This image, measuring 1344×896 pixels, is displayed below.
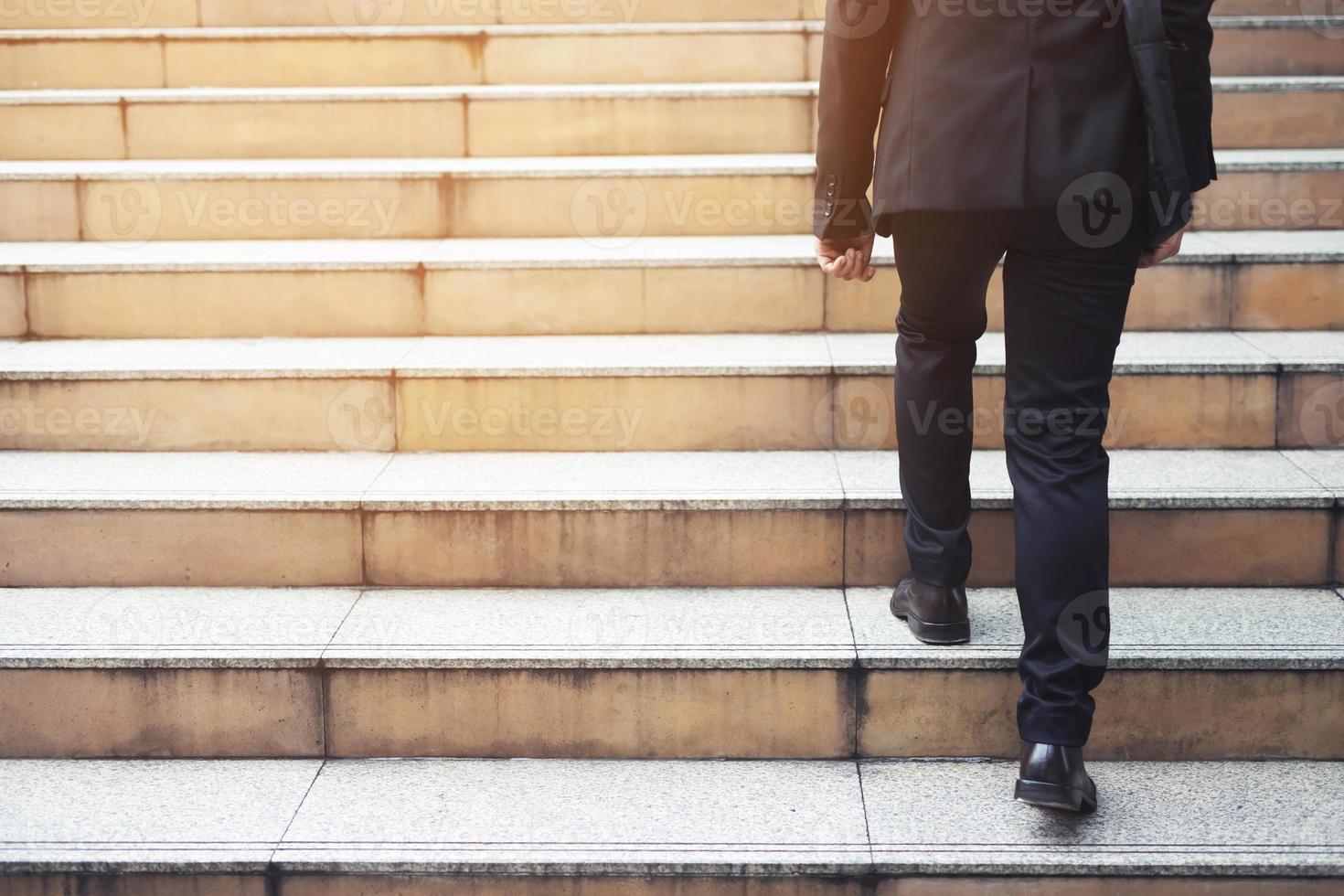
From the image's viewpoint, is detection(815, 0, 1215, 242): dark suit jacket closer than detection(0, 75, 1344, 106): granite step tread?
Yes

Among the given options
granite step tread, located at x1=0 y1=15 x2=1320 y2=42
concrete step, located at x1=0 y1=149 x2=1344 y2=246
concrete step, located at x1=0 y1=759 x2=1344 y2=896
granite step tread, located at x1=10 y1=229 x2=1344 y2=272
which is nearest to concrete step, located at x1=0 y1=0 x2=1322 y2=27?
granite step tread, located at x1=0 y1=15 x2=1320 y2=42

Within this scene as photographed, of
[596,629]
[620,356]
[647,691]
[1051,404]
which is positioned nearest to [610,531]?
[596,629]

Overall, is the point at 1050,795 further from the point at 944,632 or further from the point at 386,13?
the point at 386,13

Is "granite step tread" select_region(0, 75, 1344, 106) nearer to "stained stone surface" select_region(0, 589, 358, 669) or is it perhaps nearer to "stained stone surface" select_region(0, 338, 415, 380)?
"stained stone surface" select_region(0, 338, 415, 380)

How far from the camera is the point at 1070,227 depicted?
220 cm

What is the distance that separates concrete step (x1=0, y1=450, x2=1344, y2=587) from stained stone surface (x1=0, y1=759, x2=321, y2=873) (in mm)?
523

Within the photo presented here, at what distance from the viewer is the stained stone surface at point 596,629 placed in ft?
8.70

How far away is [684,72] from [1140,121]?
2882 mm

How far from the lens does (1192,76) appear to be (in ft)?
7.07

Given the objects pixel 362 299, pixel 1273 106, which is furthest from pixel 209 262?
pixel 1273 106

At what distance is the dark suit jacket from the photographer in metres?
2.13

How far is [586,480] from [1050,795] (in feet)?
4.39

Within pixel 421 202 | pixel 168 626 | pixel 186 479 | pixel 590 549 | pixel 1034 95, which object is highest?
pixel 1034 95

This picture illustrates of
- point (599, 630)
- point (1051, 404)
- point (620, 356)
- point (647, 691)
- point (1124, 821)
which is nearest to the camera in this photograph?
point (1051, 404)
